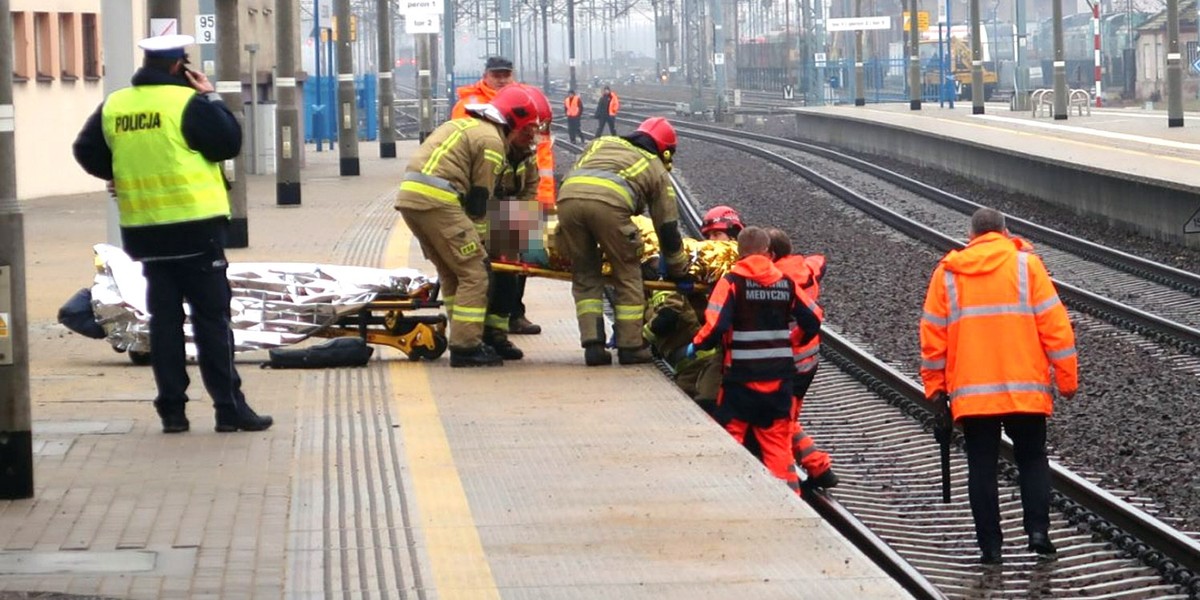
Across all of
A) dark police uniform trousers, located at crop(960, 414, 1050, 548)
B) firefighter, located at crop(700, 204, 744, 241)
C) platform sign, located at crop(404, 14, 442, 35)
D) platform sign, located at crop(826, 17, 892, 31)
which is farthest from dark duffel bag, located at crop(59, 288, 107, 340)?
platform sign, located at crop(826, 17, 892, 31)

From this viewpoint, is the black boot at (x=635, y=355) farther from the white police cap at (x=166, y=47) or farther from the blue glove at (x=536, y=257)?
the white police cap at (x=166, y=47)

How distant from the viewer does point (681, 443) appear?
9391 mm

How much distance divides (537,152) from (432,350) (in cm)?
163

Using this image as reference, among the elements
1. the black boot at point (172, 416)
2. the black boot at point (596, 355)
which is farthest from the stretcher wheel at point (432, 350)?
the black boot at point (172, 416)

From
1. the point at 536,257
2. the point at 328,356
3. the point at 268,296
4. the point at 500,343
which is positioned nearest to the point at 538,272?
the point at 536,257

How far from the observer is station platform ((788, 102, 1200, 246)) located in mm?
23500

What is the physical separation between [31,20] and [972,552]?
2548cm

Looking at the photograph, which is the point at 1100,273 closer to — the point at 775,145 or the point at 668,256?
the point at 668,256

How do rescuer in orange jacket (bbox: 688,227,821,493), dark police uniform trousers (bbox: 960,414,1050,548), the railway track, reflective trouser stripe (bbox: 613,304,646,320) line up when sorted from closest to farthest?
the railway track → dark police uniform trousers (bbox: 960,414,1050,548) → rescuer in orange jacket (bbox: 688,227,821,493) → reflective trouser stripe (bbox: 613,304,646,320)

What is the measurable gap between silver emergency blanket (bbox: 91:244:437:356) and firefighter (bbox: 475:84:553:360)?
0.42 metres

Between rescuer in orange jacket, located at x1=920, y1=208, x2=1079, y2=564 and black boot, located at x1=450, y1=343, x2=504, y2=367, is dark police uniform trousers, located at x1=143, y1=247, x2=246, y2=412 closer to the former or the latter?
black boot, located at x1=450, y1=343, x2=504, y2=367

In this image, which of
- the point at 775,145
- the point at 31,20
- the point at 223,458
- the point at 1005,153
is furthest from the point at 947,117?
the point at 223,458

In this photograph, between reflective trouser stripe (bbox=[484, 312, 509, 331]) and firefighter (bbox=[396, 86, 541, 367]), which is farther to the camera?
reflective trouser stripe (bbox=[484, 312, 509, 331])

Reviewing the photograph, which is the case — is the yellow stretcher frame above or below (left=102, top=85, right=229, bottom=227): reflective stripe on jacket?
below
